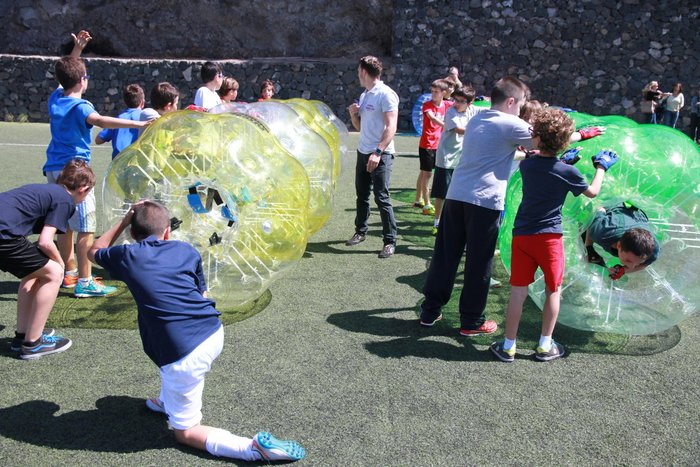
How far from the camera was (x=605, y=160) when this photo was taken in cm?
389

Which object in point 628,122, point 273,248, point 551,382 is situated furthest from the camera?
point 628,122

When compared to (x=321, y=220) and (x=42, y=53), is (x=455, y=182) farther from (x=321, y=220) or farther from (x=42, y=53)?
(x=42, y=53)

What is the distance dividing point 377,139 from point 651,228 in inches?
110

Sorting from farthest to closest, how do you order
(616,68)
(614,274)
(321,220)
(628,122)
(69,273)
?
(616,68) < (321,220) < (69,273) < (628,122) < (614,274)

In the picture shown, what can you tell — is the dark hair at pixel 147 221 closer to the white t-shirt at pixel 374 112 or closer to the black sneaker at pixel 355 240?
the white t-shirt at pixel 374 112

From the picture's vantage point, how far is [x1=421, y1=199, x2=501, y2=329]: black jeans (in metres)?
4.17

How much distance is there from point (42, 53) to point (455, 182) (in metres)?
22.9

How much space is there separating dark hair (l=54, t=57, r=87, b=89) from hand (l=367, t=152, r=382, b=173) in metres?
2.58

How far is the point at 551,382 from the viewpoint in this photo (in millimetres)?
3734

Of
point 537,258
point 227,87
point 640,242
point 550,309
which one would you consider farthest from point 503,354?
point 227,87

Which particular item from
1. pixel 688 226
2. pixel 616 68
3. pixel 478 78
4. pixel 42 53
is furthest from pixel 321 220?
pixel 42 53

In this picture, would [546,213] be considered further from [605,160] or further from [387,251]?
[387,251]

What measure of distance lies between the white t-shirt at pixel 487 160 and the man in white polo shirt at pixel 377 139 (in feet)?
6.12

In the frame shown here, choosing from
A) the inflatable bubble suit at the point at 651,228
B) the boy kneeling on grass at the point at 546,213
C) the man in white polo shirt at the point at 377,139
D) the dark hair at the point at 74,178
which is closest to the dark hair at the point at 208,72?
the man in white polo shirt at the point at 377,139
